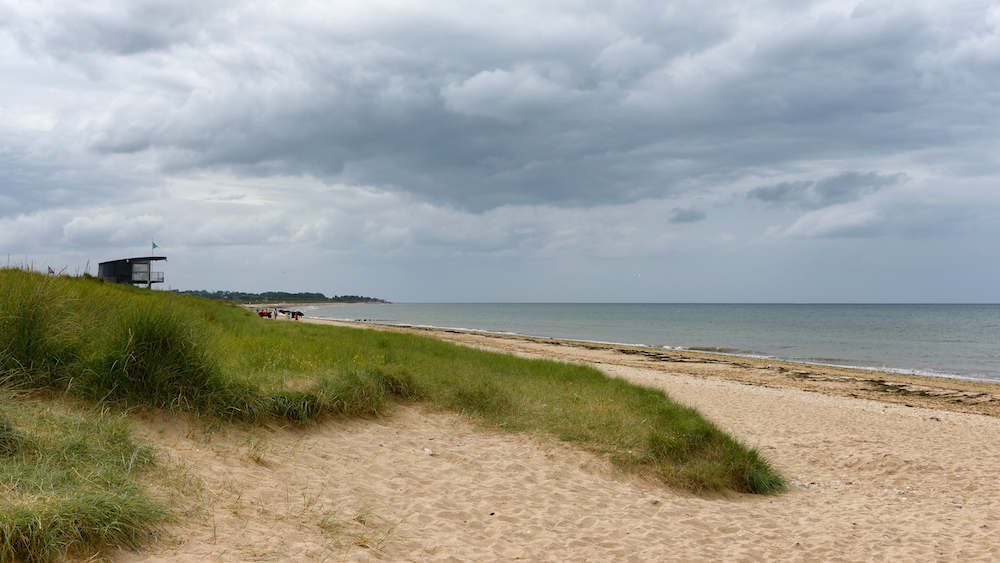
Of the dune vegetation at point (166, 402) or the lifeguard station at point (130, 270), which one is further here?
the lifeguard station at point (130, 270)

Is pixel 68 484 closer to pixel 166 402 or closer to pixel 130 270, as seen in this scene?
pixel 166 402

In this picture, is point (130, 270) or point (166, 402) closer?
point (166, 402)

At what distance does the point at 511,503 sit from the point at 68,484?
4344 millimetres

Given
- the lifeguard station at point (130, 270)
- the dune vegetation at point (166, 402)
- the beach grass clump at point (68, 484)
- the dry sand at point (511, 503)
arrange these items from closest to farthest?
1. the beach grass clump at point (68, 484)
2. the dune vegetation at point (166, 402)
3. the dry sand at point (511, 503)
4. the lifeguard station at point (130, 270)

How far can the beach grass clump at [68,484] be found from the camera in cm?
359

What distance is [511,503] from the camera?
257 inches

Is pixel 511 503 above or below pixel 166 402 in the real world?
below

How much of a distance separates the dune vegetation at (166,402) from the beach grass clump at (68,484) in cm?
1

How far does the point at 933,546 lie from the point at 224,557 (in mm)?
7819

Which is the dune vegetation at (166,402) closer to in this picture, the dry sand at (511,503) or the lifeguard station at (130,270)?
the dry sand at (511,503)

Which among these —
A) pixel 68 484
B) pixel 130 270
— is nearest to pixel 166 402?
pixel 68 484

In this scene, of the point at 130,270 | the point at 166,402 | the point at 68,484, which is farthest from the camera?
the point at 130,270

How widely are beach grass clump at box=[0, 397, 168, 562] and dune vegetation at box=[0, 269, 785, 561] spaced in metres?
0.01

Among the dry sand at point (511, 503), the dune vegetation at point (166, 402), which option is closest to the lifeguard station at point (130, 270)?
the dune vegetation at point (166, 402)
